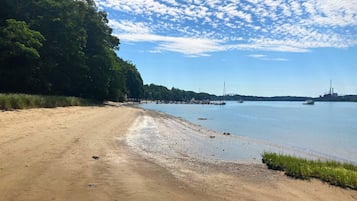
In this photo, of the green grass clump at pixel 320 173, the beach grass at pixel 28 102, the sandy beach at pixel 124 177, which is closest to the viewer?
the sandy beach at pixel 124 177

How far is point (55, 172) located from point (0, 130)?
7.89 m

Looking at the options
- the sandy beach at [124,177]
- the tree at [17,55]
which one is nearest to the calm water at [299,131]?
the sandy beach at [124,177]

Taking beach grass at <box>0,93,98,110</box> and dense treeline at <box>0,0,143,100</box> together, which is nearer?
beach grass at <box>0,93,98,110</box>

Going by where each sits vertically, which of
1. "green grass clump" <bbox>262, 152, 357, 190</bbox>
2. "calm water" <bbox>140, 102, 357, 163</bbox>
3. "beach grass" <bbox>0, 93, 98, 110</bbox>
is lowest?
"calm water" <bbox>140, 102, 357, 163</bbox>

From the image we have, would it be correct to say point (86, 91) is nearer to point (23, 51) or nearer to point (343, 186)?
point (23, 51)

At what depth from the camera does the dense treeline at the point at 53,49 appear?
37.6 m

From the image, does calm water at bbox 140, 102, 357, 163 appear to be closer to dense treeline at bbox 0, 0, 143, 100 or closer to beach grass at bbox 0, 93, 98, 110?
beach grass at bbox 0, 93, 98, 110

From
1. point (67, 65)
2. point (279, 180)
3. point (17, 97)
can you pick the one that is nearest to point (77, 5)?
point (67, 65)

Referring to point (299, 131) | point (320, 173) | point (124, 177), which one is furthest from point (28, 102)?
point (299, 131)

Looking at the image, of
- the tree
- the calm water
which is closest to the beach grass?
the tree

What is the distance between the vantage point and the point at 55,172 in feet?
28.2

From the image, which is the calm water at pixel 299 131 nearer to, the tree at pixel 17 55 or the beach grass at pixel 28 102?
the beach grass at pixel 28 102

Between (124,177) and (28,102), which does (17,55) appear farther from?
(124,177)

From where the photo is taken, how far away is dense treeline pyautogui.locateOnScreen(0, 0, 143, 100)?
123 feet
